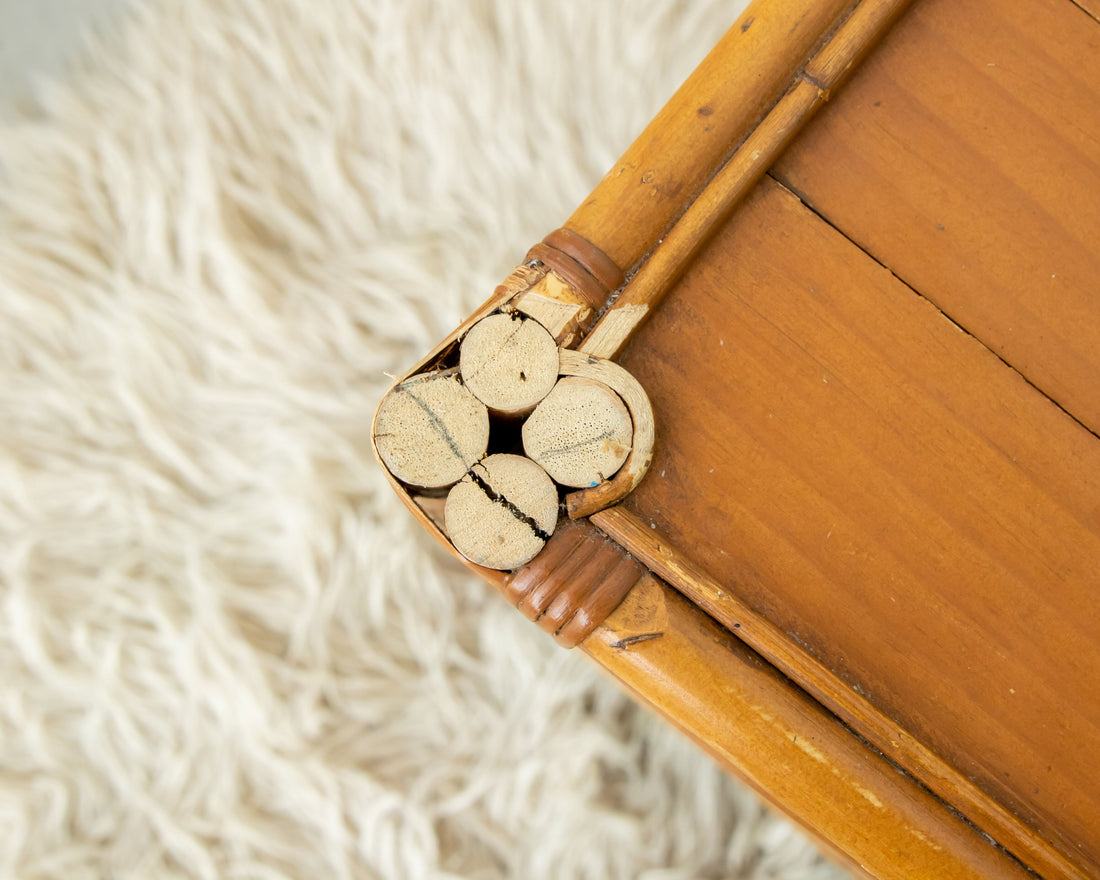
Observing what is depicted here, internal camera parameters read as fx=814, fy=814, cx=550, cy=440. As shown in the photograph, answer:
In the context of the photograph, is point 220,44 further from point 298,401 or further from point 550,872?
point 550,872

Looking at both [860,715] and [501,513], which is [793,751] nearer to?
[860,715]

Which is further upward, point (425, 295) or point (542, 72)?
point (542, 72)

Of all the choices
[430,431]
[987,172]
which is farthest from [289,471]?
[987,172]

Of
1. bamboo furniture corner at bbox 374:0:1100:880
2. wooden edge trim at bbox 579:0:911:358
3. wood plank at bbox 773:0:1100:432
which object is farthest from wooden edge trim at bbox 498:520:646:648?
wood plank at bbox 773:0:1100:432

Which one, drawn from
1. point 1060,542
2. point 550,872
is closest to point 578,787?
point 550,872

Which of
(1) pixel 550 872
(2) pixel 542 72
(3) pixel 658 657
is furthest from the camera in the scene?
(2) pixel 542 72

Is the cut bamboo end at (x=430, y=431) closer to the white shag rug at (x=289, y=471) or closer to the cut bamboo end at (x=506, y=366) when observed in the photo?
the cut bamboo end at (x=506, y=366)

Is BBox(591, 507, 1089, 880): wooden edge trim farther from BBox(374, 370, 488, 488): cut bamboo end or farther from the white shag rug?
the white shag rug
